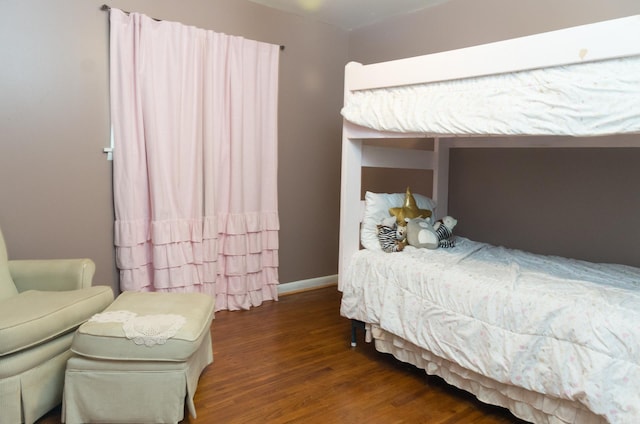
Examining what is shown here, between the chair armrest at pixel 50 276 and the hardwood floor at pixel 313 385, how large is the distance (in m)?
0.60

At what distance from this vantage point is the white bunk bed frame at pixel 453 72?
158 cm

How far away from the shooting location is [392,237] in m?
2.56

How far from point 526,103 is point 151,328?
1755 millimetres

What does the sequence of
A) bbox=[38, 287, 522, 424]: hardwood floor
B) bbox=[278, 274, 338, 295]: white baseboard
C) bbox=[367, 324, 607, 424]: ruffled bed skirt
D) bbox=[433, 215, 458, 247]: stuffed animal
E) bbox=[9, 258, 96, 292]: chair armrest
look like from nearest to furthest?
bbox=[367, 324, 607, 424]: ruffled bed skirt < bbox=[38, 287, 522, 424]: hardwood floor < bbox=[9, 258, 96, 292]: chair armrest < bbox=[433, 215, 458, 247]: stuffed animal < bbox=[278, 274, 338, 295]: white baseboard

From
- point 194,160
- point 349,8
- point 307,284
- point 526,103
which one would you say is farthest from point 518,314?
point 349,8

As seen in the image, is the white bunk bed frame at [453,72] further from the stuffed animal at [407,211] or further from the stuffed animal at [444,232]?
the stuffed animal at [444,232]

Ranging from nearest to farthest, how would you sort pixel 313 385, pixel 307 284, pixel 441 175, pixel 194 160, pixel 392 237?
1. pixel 313 385
2. pixel 392 237
3. pixel 194 160
4. pixel 441 175
5. pixel 307 284

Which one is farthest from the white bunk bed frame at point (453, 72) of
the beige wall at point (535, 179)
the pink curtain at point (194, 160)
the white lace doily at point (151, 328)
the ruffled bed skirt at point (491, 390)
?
the white lace doily at point (151, 328)

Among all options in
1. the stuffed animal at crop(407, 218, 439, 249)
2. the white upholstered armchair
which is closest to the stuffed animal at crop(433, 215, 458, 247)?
the stuffed animal at crop(407, 218, 439, 249)

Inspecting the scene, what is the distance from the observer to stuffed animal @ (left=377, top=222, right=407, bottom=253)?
2.54m

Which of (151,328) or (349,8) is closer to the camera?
(151,328)

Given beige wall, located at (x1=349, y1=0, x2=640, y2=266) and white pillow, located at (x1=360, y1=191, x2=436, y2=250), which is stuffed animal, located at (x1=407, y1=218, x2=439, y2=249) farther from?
beige wall, located at (x1=349, y1=0, x2=640, y2=266)

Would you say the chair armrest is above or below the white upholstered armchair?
above

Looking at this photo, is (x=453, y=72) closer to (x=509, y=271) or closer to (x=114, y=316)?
(x=509, y=271)
